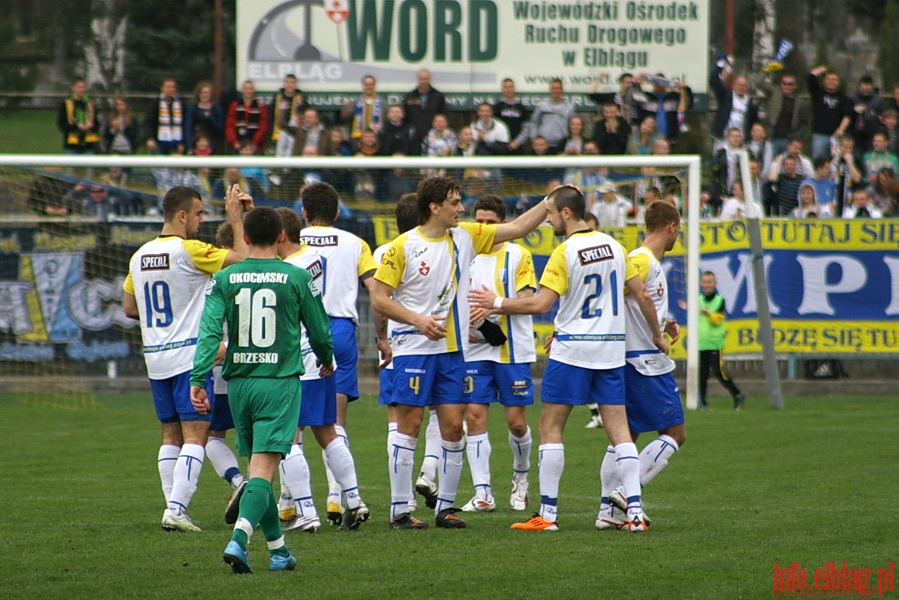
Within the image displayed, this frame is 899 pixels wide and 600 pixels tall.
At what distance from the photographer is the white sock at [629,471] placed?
8539 mm

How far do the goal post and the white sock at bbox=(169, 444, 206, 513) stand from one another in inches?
339

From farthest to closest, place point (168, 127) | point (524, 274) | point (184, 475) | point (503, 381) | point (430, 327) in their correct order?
point (168, 127), point (524, 274), point (503, 381), point (184, 475), point (430, 327)

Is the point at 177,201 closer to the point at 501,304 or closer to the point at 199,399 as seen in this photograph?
the point at 199,399

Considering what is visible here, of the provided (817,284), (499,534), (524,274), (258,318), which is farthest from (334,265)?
(817,284)

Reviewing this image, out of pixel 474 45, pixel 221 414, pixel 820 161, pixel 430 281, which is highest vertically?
pixel 474 45

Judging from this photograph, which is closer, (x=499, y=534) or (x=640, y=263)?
(x=499, y=534)

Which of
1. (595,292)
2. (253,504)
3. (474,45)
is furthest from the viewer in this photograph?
(474,45)

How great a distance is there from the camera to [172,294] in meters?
8.88

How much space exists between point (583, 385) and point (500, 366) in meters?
1.56

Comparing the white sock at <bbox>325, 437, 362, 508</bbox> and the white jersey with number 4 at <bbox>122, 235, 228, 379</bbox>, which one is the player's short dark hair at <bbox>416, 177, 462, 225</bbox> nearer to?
the white jersey with number 4 at <bbox>122, 235, 228, 379</bbox>

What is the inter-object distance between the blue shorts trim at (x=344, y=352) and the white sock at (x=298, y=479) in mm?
763

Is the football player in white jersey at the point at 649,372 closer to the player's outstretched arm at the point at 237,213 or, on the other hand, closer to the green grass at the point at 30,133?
the player's outstretched arm at the point at 237,213

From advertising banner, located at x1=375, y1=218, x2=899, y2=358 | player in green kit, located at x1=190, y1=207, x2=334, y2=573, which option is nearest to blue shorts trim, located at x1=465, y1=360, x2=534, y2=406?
player in green kit, located at x1=190, y1=207, x2=334, y2=573

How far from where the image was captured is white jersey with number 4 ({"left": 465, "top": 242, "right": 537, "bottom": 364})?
1016cm
